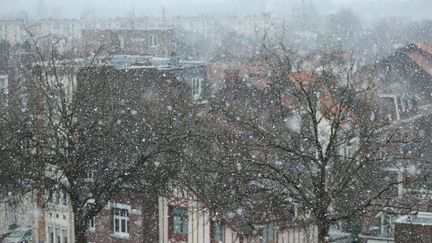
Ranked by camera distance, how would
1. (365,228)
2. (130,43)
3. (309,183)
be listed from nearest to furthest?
(309,183) < (365,228) < (130,43)

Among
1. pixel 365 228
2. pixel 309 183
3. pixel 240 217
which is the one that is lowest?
pixel 365 228

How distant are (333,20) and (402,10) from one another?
39.7 metres

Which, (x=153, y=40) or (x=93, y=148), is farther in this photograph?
(x=153, y=40)

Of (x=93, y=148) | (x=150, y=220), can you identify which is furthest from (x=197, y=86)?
(x=93, y=148)

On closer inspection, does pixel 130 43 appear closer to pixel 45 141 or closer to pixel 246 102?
pixel 246 102

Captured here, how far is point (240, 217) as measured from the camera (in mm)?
10828

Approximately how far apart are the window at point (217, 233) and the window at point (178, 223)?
690 millimetres

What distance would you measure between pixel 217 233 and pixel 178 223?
44.7 inches

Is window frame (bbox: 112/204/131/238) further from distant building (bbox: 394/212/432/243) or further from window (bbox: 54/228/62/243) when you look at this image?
distant building (bbox: 394/212/432/243)

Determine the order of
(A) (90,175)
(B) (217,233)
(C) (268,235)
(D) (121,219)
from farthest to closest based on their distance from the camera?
(D) (121,219) < (A) (90,175) < (B) (217,233) < (C) (268,235)

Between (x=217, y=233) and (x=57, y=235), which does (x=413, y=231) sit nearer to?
(x=217, y=233)

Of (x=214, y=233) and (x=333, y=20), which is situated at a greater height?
(x=333, y=20)

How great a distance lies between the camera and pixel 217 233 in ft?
38.3

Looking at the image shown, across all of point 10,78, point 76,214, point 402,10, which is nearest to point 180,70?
point 10,78
